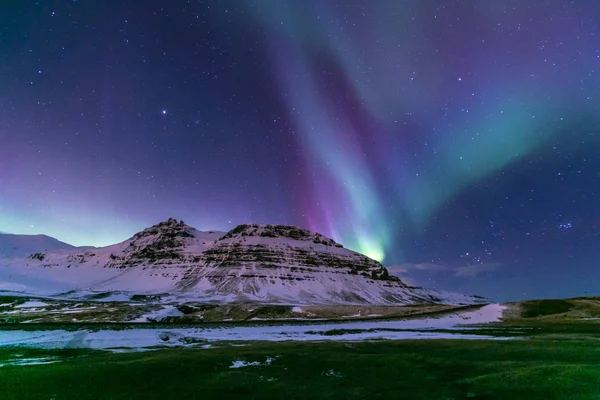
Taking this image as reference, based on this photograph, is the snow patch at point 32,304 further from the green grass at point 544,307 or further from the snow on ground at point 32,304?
the green grass at point 544,307

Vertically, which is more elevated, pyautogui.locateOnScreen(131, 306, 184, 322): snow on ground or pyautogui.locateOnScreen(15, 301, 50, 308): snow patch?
pyautogui.locateOnScreen(131, 306, 184, 322): snow on ground

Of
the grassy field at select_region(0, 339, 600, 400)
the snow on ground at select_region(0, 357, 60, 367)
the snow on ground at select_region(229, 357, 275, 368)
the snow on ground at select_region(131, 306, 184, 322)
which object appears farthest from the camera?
the snow on ground at select_region(131, 306, 184, 322)

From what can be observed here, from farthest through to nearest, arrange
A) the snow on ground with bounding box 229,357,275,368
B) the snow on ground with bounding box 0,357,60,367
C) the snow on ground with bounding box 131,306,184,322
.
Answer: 1. the snow on ground with bounding box 131,306,184,322
2. the snow on ground with bounding box 0,357,60,367
3. the snow on ground with bounding box 229,357,275,368

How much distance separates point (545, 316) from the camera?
97.9 meters

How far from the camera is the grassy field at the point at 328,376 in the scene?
18609 millimetres

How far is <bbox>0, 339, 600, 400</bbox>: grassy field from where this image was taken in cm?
1861

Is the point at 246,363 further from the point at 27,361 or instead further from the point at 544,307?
the point at 544,307

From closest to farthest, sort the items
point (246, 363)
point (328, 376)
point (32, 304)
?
1. point (328, 376)
2. point (246, 363)
3. point (32, 304)

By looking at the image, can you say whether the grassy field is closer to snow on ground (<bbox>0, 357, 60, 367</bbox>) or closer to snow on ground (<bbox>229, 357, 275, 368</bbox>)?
snow on ground (<bbox>229, 357, 275, 368</bbox>)

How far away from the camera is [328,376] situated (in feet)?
76.9

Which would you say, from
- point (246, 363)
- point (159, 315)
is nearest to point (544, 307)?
point (246, 363)

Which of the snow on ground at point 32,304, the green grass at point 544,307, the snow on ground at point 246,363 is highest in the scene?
the green grass at point 544,307

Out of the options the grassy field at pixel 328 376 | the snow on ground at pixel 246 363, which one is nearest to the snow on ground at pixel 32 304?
the grassy field at pixel 328 376

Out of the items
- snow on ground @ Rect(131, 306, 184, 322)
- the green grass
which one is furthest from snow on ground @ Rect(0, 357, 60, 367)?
the green grass
